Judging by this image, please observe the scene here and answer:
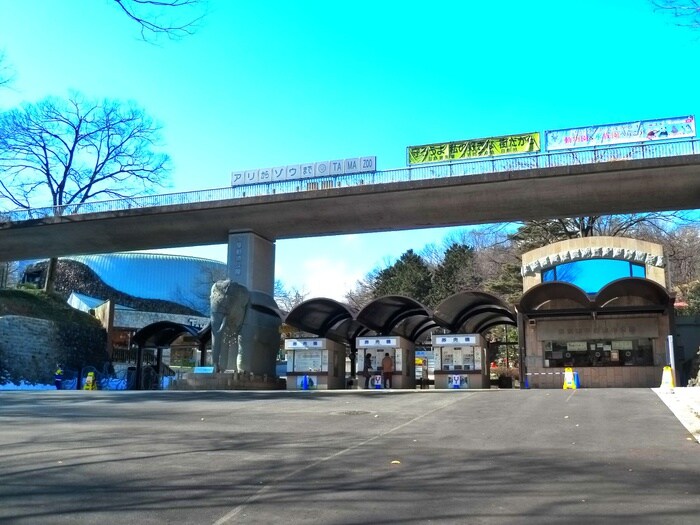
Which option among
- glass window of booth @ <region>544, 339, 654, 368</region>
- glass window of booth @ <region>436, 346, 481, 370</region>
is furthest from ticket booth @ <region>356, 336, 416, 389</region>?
glass window of booth @ <region>544, 339, 654, 368</region>

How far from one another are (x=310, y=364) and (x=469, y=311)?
30.1 ft

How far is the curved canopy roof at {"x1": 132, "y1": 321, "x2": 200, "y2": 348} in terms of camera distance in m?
40.2

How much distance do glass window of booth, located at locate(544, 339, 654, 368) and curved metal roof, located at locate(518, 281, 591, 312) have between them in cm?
220

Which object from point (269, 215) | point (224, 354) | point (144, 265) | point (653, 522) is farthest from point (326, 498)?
point (144, 265)

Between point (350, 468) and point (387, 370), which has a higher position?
point (387, 370)

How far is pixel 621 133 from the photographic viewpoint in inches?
1309

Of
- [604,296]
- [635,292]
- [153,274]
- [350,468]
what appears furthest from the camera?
[153,274]

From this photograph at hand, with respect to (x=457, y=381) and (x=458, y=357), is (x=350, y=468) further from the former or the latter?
(x=458, y=357)

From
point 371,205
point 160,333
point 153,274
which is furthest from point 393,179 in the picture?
point 153,274

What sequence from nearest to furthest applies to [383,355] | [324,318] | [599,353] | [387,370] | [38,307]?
[387,370], [383,355], [599,353], [324,318], [38,307]

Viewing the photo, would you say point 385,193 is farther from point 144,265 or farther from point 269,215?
point 144,265

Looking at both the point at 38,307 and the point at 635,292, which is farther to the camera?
the point at 38,307

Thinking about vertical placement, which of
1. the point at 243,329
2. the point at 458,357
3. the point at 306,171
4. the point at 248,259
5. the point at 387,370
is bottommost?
the point at 387,370

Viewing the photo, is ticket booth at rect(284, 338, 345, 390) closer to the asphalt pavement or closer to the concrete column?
the concrete column
